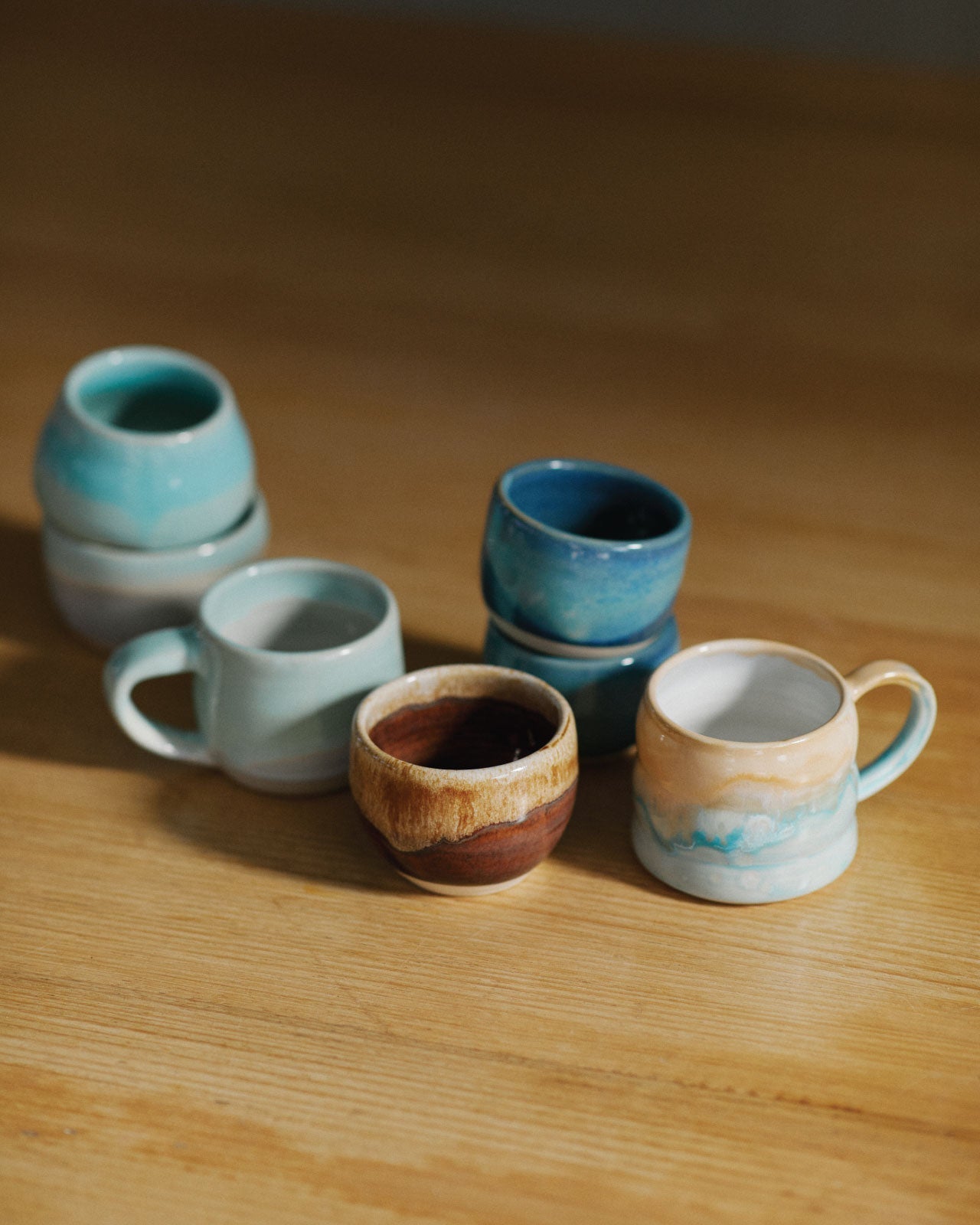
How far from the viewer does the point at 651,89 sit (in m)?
1.62

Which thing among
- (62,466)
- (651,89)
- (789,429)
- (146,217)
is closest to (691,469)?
(789,429)

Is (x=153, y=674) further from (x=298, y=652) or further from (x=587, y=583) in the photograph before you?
(x=587, y=583)

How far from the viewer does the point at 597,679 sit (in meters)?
0.63

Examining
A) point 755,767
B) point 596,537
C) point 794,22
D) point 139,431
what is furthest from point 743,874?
point 794,22

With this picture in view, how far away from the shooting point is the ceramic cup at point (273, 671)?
23.5 inches

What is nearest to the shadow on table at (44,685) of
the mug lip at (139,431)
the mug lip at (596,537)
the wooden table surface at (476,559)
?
the wooden table surface at (476,559)

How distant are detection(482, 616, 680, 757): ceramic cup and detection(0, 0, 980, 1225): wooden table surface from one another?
0.03 metres

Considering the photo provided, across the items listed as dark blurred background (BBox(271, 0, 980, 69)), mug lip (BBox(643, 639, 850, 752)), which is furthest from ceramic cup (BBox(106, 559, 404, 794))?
dark blurred background (BBox(271, 0, 980, 69))

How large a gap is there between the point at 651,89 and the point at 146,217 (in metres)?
0.65

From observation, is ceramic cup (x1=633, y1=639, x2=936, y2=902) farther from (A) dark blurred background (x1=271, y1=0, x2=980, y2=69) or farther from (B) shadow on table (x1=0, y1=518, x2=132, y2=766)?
(A) dark blurred background (x1=271, y1=0, x2=980, y2=69)

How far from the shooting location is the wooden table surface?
0.47 metres

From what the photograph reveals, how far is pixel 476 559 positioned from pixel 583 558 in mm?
241

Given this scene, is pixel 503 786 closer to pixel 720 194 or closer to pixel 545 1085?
pixel 545 1085

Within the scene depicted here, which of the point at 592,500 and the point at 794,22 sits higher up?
the point at 794,22
